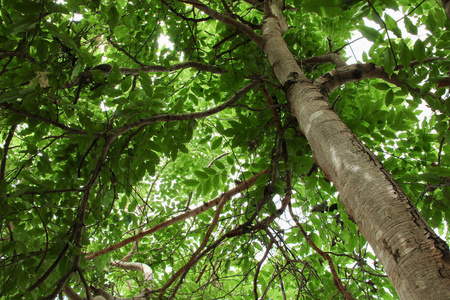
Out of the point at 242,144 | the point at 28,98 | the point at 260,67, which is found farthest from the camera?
the point at 260,67

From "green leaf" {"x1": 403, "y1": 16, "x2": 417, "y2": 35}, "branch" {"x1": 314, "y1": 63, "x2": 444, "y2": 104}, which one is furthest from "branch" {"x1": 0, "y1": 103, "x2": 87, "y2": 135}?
"green leaf" {"x1": 403, "y1": 16, "x2": 417, "y2": 35}

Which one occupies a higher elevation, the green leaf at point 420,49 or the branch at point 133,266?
the branch at point 133,266

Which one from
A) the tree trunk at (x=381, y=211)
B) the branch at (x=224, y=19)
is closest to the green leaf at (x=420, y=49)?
the tree trunk at (x=381, y=211)

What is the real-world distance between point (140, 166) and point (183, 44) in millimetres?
1623

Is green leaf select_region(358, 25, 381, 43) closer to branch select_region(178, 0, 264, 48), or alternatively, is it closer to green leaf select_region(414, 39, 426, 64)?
green leaf select_region(414, 39, 426, 64)

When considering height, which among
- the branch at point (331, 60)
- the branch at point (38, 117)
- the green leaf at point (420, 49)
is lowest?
the green leaf at point (420, 49)

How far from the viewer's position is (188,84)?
3.53 meters

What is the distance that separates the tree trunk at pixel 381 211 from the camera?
845mm

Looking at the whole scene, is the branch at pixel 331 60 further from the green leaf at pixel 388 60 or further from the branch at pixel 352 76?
the green leaf at pixel 388 60

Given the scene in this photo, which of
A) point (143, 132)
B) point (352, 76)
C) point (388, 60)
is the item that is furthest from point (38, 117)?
point (352, 76)

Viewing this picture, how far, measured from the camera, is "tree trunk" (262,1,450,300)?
0.84 m

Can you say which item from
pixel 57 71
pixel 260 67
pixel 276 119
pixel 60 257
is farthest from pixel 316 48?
pixel 60 257

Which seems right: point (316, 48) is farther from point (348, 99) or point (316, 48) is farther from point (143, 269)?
point (143, 269)

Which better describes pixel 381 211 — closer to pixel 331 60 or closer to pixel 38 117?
pixel 38 117
